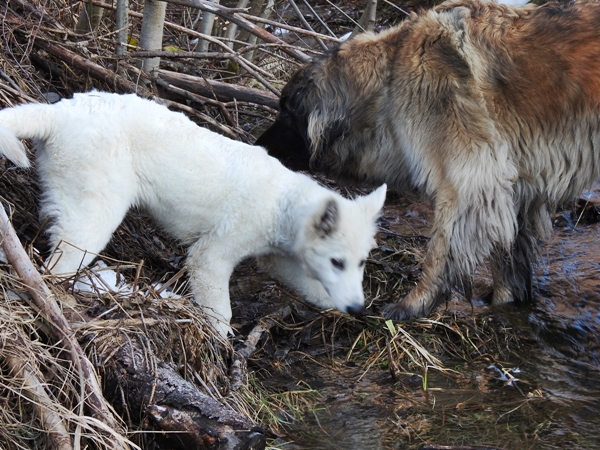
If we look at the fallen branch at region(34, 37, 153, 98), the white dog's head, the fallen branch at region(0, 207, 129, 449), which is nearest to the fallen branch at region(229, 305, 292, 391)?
the white dog's head

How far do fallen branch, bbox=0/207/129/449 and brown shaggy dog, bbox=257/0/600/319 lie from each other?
2097mm

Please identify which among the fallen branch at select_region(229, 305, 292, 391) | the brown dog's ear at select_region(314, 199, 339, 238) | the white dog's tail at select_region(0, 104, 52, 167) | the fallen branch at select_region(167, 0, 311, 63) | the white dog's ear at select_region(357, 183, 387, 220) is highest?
the fallen branch at select_region(167, 0, 311, 63)

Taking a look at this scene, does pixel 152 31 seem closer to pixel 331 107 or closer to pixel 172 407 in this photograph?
pixel 331 107

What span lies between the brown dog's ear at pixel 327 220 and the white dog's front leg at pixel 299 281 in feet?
1.34

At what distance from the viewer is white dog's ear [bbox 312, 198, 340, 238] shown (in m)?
3.78

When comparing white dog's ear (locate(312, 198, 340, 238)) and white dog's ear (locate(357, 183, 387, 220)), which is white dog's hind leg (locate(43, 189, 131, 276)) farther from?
white dog's ear (locate(357, 183, 387, 220))

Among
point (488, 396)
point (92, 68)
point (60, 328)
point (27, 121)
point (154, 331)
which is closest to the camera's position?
point (60, 328)

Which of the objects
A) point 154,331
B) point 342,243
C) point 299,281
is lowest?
point 299,281

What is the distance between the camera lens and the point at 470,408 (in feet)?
11.5

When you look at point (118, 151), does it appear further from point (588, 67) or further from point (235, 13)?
point (588, 67)

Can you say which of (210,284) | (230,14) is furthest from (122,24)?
(210,284)

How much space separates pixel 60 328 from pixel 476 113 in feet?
8.50

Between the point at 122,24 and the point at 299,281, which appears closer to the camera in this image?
the point at 299,281

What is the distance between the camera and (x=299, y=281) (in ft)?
14.0
